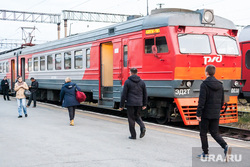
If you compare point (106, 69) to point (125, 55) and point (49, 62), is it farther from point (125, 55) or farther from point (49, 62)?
point (49, 62)

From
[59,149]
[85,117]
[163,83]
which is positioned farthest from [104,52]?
[59,149]

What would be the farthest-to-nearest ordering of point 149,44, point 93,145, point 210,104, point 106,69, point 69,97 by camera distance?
point 106,69 → point 149,44 → point 69,97 → point 93,145 → point 210,104

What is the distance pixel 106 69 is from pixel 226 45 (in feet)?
15.3

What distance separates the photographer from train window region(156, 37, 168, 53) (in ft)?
32.8

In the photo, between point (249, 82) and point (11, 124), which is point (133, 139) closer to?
point (11, 124)

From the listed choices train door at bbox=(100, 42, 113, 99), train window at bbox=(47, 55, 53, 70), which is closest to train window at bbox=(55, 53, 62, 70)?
train window at bbox=(47, 55, 53, 70)

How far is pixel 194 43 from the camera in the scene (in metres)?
10.1

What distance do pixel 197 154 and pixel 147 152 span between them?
3.06 ft

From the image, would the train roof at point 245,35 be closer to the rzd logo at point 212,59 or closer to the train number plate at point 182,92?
the rzd logo at point 212,59

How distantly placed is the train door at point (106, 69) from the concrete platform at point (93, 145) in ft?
8.74

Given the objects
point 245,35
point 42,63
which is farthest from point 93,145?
point 42,63

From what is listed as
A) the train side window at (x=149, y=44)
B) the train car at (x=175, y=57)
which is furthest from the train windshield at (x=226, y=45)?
the train side window at (x=149, y=44)

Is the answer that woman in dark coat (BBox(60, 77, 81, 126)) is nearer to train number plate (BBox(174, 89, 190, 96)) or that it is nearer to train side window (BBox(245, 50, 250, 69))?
Result: train number plate (BBox(174, 89, 190, 96))

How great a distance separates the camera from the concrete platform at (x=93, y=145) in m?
5.89
